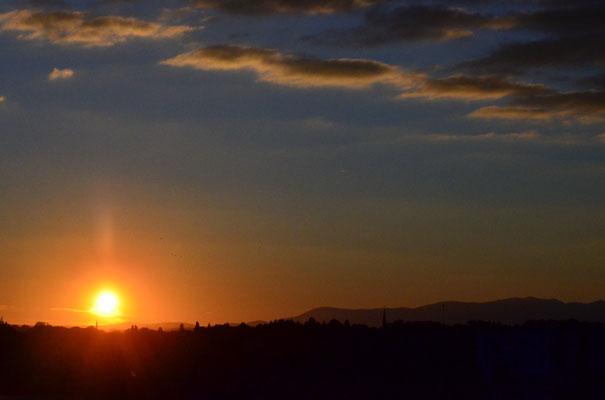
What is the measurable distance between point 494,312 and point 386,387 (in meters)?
145

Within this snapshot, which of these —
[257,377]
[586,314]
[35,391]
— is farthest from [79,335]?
[586,314]

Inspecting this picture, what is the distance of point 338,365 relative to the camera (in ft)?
158

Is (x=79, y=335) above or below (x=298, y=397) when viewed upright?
above

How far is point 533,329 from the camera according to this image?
45156mm

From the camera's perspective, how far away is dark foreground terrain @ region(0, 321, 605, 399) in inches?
1678

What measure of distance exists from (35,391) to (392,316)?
148 meters

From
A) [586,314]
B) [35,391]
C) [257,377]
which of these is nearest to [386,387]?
[257,377]

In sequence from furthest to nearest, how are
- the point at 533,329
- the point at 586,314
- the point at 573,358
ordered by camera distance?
the point at 586,314 < the point at 533,329 < the point at 573,358

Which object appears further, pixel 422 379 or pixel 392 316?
pixel 392 316

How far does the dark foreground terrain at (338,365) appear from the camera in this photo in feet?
140

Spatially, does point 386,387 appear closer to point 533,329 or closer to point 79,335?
point 533,329

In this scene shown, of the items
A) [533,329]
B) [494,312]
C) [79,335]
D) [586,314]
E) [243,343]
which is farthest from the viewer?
[494,312]

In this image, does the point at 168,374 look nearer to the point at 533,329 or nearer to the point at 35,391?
the point at 35,391

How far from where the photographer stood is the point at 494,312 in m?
186
